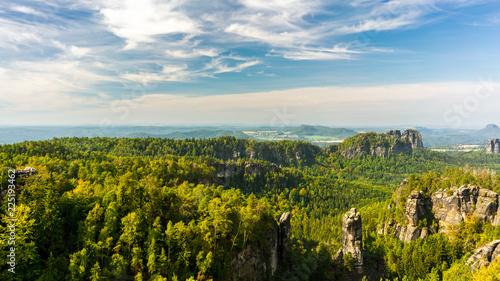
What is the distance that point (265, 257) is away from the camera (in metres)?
51.2

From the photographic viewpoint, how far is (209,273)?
3772 centimetres

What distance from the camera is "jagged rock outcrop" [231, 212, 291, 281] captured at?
145ft

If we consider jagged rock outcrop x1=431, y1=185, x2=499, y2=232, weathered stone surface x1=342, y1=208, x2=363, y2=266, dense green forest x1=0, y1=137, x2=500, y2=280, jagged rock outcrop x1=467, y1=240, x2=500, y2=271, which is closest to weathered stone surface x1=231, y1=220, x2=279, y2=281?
dense green forest x1=0, y1=137, x2=500, y2=280

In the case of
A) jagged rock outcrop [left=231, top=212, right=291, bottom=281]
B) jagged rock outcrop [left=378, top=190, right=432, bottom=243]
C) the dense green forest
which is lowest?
jagged rock outcrop [left=378, top=190, right=432, bottom=243]

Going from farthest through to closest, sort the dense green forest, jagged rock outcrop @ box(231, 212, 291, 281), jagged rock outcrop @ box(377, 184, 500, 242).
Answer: jagged rock outcrop @ box(377, 184, 500, 242)
jagged rock outcrop @ box(231, 212, 291, 281)
the dense green forest

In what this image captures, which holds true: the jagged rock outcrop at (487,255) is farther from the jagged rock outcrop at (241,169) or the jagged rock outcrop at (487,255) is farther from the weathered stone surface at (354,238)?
the jagged rock outcrop at (241,169)

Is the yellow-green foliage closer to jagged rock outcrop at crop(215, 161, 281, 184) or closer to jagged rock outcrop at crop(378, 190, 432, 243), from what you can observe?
jagged rock outcrop at crop(378, 190, 432, 243)

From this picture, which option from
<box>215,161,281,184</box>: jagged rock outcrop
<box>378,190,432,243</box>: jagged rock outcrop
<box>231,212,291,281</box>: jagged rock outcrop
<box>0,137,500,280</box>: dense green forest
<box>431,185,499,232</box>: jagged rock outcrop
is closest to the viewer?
<box>0,137,500,280</box>: dense green forest

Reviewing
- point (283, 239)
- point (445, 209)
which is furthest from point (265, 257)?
point (445, 209)

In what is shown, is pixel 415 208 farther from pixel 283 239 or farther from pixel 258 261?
pixel 258 261

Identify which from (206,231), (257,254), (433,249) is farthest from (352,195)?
(206,231)

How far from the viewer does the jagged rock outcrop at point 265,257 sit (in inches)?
1736

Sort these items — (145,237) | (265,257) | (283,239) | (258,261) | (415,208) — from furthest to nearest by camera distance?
(415,208) < (283,239) < (265,257) < (258,261) < (145,237)

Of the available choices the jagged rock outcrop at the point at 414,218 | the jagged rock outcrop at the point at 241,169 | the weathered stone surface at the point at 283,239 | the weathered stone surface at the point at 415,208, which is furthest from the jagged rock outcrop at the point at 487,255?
the jagged rock outcrop at the point at 241,169
